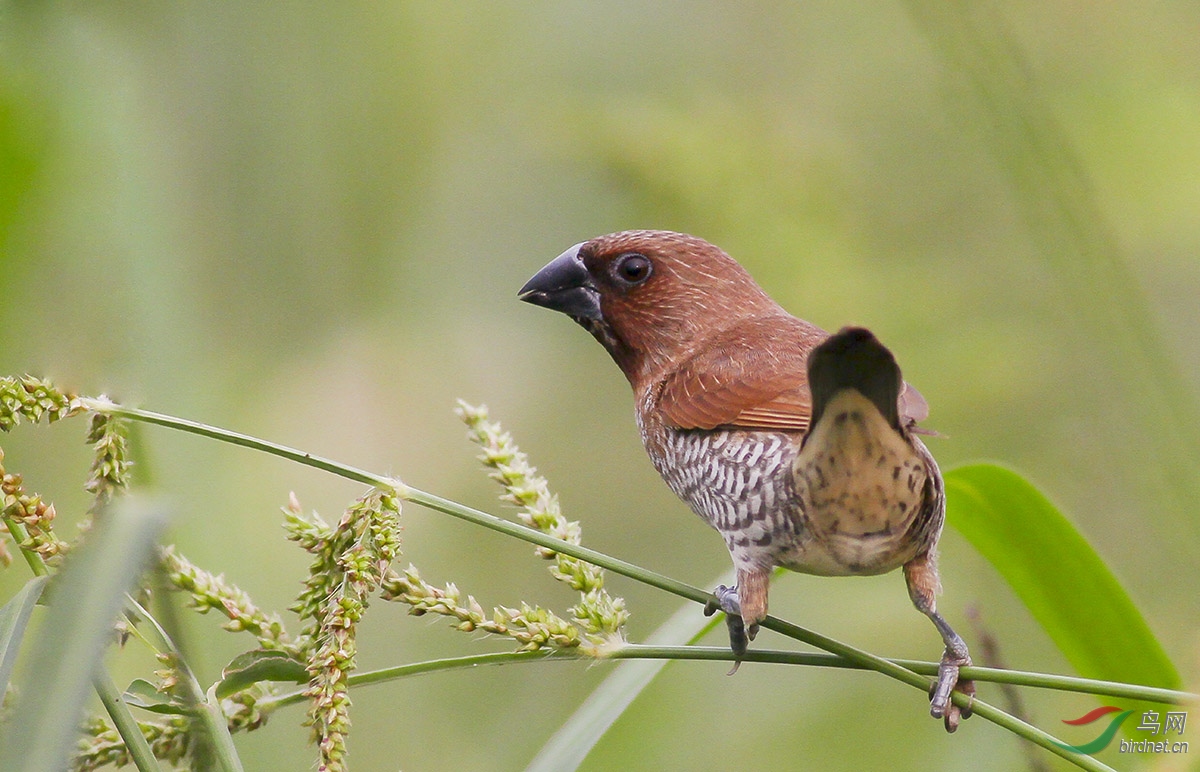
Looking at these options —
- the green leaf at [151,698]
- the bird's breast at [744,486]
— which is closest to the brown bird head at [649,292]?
the bird's breast at [744,486]

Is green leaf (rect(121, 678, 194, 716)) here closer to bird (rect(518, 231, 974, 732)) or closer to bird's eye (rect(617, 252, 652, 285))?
bird (rect(518, 231, 974, 732))

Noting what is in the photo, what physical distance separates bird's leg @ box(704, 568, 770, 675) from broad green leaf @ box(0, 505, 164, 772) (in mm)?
1094

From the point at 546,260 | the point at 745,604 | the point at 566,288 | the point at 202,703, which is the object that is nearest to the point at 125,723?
the point at 202,703

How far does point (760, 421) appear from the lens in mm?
2008

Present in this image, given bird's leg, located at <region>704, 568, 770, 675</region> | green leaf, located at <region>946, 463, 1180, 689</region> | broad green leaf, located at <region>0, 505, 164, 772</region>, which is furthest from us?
bird's leg, located at <region>704, 568, 770, 675</region>

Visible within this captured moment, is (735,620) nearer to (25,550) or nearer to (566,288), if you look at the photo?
(566,288)

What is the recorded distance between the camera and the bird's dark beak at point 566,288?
2.48m

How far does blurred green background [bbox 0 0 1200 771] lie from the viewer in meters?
2.52

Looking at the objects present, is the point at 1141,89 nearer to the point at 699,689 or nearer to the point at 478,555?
the point at 699,689

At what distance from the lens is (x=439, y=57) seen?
4117mm

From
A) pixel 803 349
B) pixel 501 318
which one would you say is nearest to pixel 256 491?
pixel 501 318

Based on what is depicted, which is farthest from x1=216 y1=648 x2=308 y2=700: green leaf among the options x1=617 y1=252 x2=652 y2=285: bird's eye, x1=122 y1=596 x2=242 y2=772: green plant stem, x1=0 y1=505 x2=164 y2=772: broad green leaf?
x1=617 y1=252 x2=652 y2=285: bird's eye

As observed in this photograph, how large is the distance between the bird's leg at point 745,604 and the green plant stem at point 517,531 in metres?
0.28

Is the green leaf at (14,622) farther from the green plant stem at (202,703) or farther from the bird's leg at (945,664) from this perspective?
the bird's leg at (945,664)
